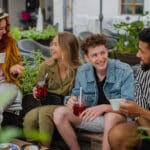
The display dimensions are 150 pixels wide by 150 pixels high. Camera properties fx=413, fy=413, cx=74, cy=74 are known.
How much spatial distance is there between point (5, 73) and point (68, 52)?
58 centimetres

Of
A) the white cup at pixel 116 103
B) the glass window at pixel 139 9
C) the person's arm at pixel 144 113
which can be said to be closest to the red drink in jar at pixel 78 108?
the white cup at pixel 116 103

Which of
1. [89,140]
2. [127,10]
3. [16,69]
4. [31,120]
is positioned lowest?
[89,140]

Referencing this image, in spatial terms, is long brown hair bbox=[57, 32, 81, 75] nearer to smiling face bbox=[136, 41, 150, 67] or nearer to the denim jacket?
the denim jacket

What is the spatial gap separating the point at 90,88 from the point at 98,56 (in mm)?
257

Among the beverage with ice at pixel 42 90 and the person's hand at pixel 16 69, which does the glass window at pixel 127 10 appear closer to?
the person's hand at pixel 16 69

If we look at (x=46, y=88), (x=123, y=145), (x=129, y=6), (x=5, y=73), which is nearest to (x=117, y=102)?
(x=123, y=145)

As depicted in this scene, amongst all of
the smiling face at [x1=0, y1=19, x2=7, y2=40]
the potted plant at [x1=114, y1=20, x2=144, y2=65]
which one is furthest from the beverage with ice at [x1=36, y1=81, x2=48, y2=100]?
the potted plant at [x1=114, y1=20, x2=144, y2=65]

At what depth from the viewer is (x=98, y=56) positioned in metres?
3.12

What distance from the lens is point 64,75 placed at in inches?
136

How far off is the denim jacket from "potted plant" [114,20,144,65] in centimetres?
180

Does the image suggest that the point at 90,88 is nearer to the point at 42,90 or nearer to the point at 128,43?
the point at 42,90

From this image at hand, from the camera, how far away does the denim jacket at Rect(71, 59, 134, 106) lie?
3.14 m

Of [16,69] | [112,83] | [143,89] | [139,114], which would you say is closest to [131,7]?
[16,69]

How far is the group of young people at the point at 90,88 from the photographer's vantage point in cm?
270
